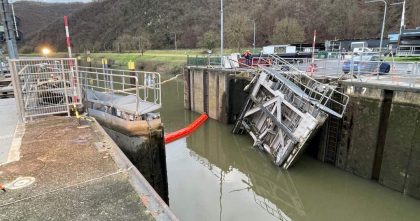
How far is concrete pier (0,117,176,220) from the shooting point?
344 cm

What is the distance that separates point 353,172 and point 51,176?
941cm

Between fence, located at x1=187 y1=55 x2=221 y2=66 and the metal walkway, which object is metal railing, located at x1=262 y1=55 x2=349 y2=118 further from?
the metal walkway

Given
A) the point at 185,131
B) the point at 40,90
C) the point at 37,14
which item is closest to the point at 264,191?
the point at 185,131

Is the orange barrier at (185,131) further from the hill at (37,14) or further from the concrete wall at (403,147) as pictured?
the hill at (37,14)

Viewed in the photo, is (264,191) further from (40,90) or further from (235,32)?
(235,32)

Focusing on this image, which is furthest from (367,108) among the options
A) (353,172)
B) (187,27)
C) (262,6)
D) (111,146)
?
(187,27)

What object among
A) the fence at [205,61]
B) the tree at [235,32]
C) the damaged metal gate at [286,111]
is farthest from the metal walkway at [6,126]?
the tree at [235,32]

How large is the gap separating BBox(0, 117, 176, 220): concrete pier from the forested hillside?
1950 inches

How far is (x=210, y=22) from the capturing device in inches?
3780

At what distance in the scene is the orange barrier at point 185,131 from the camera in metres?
14.4

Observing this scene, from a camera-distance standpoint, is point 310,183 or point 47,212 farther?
point 310,183

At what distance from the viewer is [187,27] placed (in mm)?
99750

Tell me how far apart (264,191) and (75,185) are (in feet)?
24.1

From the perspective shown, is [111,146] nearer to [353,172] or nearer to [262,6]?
[353,172]
